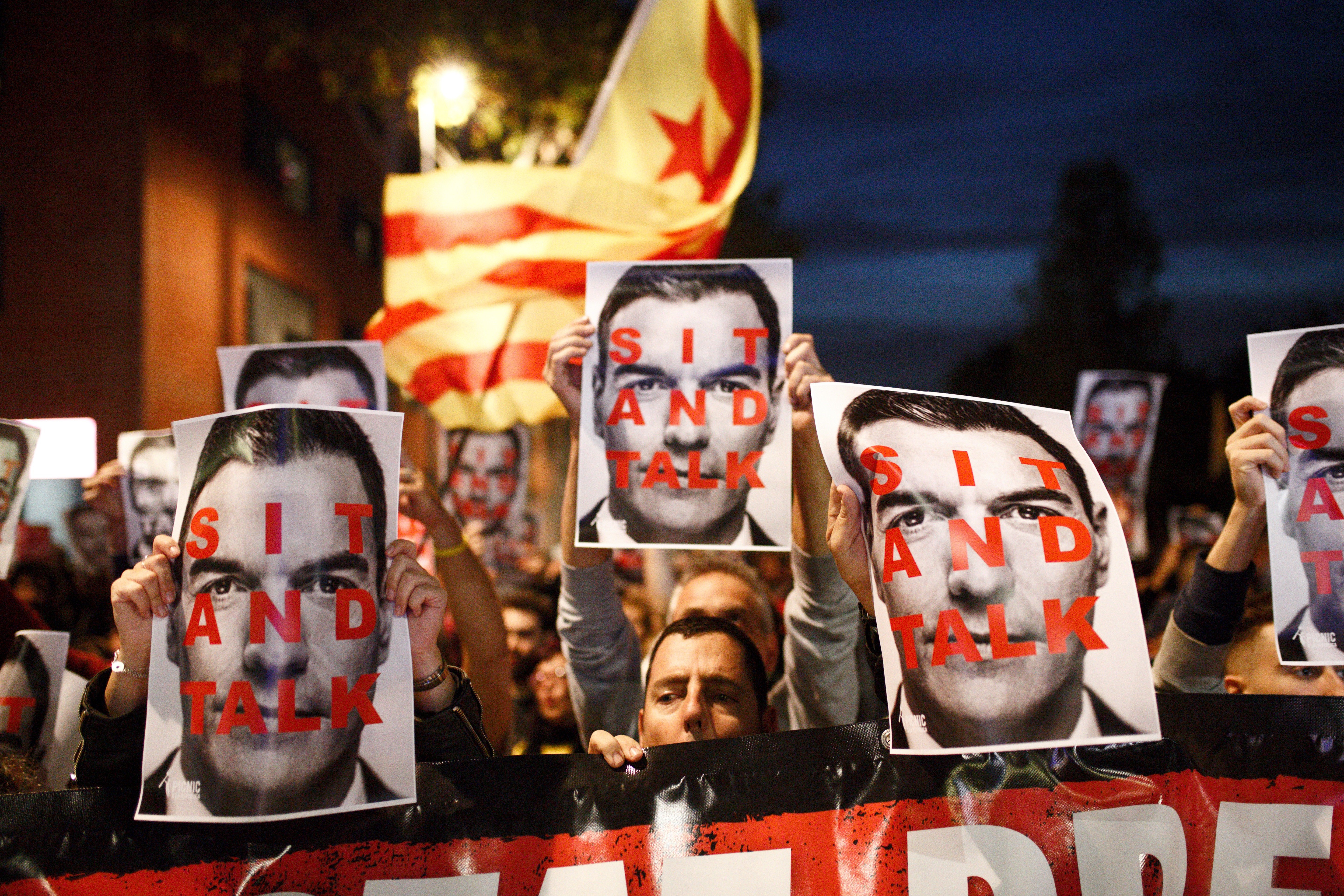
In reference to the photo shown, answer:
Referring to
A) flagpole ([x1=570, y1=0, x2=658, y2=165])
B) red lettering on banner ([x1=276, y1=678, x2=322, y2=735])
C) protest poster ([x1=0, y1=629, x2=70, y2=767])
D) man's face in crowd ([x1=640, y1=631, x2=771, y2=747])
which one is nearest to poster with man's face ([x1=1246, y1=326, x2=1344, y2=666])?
man's face in crowd ([x1=640, y1=631, x2=771, y2=747])

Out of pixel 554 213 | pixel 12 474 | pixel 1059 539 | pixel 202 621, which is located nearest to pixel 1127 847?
pixel 1059 539

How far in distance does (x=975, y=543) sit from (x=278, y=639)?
119 cm

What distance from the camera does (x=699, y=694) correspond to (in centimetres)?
245

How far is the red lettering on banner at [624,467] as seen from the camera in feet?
8.52

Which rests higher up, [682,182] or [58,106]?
[58,106]

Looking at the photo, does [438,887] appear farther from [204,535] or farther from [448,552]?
[448,552]

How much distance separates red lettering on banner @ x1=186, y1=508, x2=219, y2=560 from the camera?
1777 millimetres

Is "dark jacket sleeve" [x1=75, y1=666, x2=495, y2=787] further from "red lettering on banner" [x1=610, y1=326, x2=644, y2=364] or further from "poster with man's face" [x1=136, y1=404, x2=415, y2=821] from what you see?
"red lettering on banner" [x1=610, y1=326, x2=644, y2=364]

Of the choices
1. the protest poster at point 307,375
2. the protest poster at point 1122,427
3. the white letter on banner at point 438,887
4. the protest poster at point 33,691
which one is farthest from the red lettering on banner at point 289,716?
the protest poster at point 1122,427

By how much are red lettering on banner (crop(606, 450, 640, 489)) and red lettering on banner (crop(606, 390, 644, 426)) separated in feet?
0.25

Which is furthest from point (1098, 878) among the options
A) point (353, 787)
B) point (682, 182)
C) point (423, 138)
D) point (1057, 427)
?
point (423, 138)

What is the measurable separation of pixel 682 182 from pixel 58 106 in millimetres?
8987

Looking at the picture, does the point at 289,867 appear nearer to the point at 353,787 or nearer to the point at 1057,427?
the point at 353,787

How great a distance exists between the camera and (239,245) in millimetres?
13883
